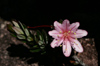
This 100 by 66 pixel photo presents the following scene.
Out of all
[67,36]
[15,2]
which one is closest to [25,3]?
[15,2]

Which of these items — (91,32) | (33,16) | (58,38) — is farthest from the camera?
(33,16)

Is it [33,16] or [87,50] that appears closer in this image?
[87,50]

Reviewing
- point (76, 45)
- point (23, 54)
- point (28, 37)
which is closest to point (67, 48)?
point (76, 45)

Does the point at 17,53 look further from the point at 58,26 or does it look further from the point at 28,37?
the point at 58,26

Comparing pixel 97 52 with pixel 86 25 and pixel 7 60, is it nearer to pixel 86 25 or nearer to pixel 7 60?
pixel 86 25

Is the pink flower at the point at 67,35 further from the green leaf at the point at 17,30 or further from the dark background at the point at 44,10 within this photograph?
the dark background at the point at 44,10

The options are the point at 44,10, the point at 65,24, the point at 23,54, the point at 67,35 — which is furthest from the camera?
the point at 44,10

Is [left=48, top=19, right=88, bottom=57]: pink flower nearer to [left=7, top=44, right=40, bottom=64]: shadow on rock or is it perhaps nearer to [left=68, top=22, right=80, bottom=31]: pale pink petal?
[left=68, top=22, right=80, bottom=31]: pale pink petal

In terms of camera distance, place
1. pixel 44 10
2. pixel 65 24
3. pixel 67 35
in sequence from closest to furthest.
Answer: pixel 65 24 < pixel 67 35 < pixel 44 10
